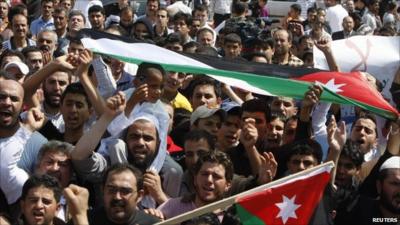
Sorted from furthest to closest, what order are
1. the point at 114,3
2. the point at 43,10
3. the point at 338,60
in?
the point at 114,3, the point at 43,10, the point at 338,60

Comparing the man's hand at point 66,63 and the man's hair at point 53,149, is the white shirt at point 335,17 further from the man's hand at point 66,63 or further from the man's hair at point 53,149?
the man's hair at point 53,149

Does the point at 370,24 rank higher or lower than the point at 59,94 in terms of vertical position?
lower

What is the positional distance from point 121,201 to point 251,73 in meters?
1.87

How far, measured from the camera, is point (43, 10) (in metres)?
13.8

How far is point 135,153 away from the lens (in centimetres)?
698

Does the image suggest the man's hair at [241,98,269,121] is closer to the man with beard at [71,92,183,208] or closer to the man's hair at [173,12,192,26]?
the man with beard at [71,92,183,208]

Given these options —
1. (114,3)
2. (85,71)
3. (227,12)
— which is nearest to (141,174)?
(85,71)

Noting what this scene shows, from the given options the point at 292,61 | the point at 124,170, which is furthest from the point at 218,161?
the point at 292,61

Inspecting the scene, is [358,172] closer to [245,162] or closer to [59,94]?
[245,162]

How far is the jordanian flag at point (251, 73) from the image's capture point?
7.30 meters

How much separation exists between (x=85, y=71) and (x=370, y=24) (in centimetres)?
1147

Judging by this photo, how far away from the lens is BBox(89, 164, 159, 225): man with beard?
606 cm

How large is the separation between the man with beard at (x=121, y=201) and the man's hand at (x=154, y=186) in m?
0.48

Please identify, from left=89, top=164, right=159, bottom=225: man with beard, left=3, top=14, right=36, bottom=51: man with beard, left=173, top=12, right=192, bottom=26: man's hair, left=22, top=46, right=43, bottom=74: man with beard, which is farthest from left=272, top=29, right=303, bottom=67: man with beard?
left=89, top=164, right=159, bottom=225: man with beard
